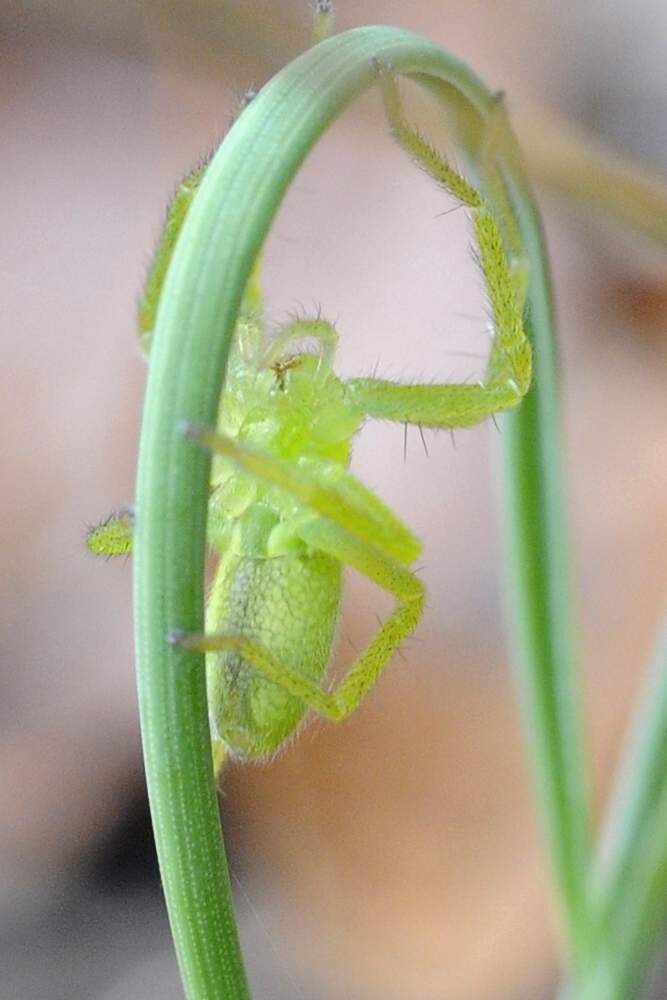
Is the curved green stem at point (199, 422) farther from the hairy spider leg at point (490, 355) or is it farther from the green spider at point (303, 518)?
the green spider at point (303, 518)

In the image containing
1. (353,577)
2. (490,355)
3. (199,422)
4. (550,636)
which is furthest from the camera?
(353,577)

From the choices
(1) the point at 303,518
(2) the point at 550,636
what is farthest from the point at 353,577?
(1) the point at 303,518

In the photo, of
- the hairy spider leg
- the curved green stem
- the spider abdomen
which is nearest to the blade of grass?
the hairy spider leg

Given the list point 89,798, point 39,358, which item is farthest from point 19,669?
point 39,358

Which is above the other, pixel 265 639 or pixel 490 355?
pixel 490 355

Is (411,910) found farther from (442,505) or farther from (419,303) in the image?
(419,303)

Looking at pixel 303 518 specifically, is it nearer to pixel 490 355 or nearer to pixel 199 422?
pixel 490 355

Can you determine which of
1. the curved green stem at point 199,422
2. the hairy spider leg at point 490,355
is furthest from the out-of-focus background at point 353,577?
the curved green stem at point 199,422

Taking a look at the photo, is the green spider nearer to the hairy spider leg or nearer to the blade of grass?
the hairy spider leg
